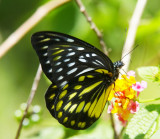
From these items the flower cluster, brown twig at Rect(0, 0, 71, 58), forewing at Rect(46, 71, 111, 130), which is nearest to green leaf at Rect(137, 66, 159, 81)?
the flower cluster

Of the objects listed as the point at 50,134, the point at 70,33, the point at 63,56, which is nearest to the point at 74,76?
the point at 63,56

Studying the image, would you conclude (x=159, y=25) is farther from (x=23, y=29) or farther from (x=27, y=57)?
(x=27, y=57)

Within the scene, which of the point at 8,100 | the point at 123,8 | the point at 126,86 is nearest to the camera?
the point at 126,86

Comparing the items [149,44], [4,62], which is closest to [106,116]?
[149,44]

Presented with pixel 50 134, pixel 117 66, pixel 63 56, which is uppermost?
pixel 63 56

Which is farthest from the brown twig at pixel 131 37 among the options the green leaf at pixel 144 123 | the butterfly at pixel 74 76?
the green leaf at pixel 144 123

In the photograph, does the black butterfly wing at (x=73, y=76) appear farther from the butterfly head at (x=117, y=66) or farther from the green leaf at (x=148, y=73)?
the green leaf at (x=148, y=73)

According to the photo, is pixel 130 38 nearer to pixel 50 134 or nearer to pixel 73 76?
pixel 73 76
